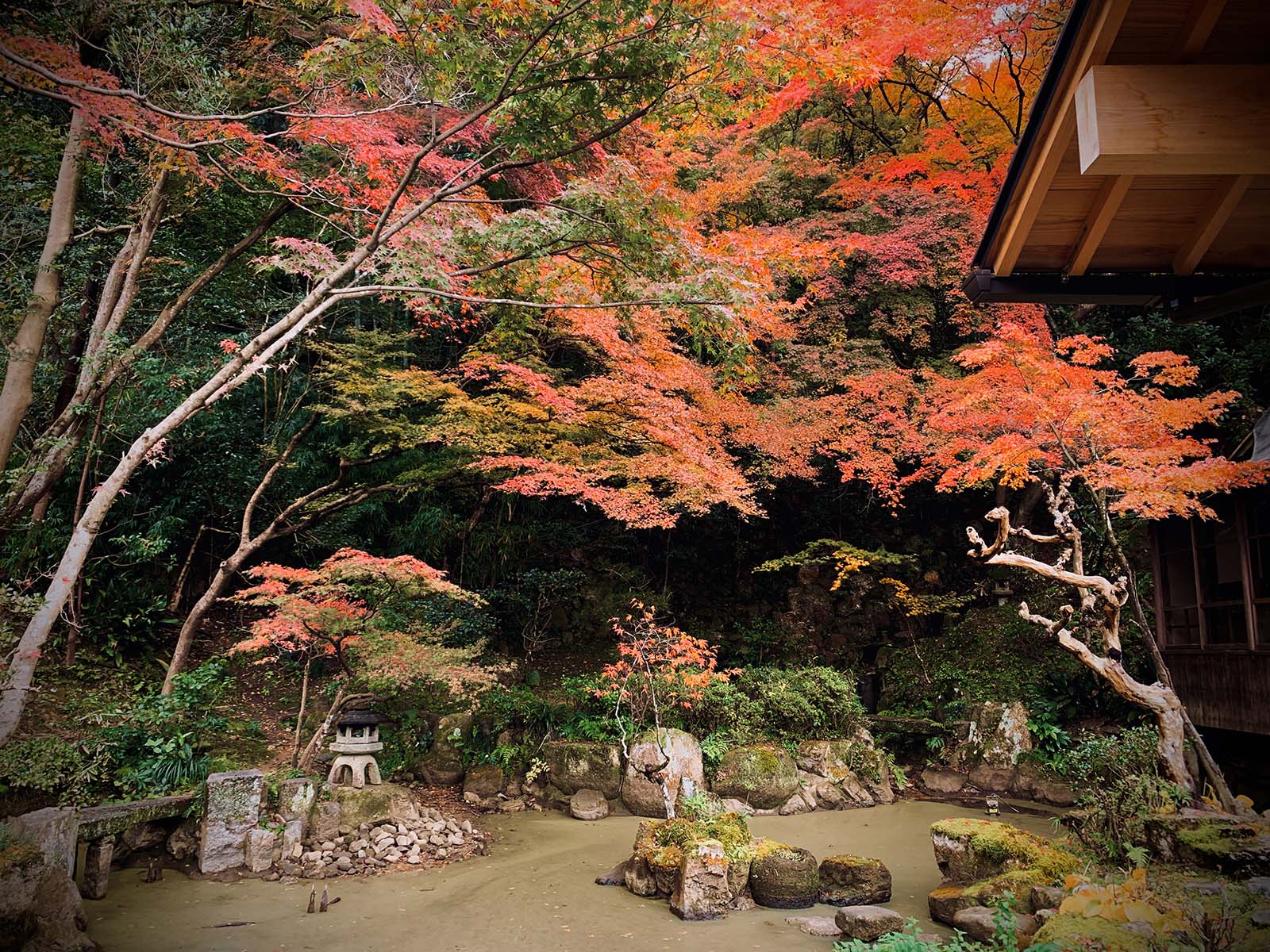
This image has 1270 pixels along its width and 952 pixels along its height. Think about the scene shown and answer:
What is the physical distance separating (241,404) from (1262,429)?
1170 cm

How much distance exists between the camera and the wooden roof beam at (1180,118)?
2.34 m

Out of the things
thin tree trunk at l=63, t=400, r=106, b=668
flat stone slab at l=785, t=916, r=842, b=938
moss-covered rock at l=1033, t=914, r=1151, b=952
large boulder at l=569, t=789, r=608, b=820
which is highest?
thin tree trunk at l=63, t=400, r=106, b=668

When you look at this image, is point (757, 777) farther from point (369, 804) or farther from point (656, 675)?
point (369, 804)

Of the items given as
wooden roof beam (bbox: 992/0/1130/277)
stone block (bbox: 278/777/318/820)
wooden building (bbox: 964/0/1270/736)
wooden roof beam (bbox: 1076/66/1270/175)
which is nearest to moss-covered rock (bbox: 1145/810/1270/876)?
wooden building (bbox: 964/0/1270/736)

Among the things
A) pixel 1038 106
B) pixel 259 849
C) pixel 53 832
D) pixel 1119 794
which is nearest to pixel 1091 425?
pixel 1119 794

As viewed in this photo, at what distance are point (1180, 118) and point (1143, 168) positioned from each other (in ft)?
0.61

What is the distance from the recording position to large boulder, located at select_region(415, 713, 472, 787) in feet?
28.2

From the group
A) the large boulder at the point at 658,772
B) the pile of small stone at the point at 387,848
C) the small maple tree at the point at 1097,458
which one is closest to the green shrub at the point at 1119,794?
the small maple tree at the point at 1097,458

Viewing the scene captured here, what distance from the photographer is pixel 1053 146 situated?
9.27 feet

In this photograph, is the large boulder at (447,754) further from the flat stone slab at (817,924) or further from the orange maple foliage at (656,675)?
the flat stone slab at (817,924)

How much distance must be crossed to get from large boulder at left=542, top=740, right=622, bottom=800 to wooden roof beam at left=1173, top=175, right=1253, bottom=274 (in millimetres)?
7444

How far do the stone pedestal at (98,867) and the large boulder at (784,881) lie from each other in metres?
5.03

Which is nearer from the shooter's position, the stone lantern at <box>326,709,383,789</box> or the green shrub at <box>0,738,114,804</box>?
the green shrub at <box>0,738,114,804</box>

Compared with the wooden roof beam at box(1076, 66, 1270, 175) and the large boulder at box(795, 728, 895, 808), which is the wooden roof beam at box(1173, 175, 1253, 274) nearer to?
the wooden roof beam at box(1076, 66, 1270, 175)
